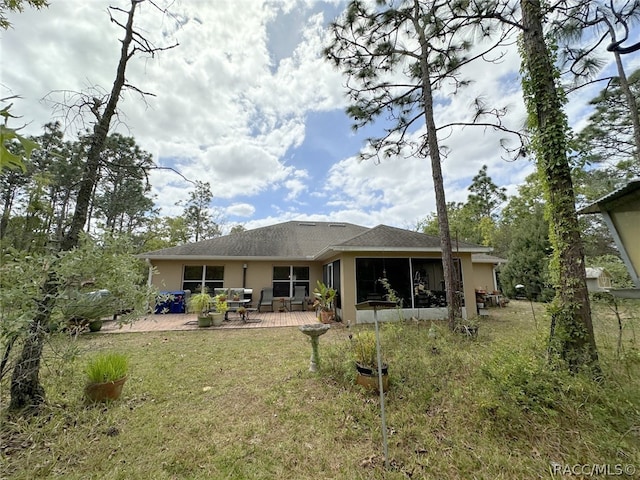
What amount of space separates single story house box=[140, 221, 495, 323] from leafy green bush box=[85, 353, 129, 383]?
5.12 m

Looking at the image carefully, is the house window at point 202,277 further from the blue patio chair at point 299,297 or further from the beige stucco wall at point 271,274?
the blue patio chair at point 299,297

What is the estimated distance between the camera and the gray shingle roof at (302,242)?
29.6ft

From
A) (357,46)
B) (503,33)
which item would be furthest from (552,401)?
(357,46)

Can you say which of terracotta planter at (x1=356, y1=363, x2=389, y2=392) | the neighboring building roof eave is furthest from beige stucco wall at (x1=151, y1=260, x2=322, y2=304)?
terracotta planter at (x1=356, y1=363, x2=389, y2=392)

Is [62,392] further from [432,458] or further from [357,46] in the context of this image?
[357,46]

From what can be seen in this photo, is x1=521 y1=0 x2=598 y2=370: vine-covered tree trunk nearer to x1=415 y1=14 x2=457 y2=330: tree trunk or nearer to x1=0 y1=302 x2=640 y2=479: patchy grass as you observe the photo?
x1=0 y1=302 x2=640 y2=479: patchy grass

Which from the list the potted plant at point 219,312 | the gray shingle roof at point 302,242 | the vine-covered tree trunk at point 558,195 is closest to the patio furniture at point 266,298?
the gray shingle roof at point 302,242

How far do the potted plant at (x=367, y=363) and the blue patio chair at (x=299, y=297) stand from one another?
7.82m

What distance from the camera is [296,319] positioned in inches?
383

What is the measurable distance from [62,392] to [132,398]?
917 mm

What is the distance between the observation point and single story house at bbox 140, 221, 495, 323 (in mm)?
8938

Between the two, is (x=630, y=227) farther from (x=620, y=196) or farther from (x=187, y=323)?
(x=187, y=323)

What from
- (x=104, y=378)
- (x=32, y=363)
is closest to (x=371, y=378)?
(x=104, y=378)

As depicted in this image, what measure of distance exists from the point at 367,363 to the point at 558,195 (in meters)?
3.43
